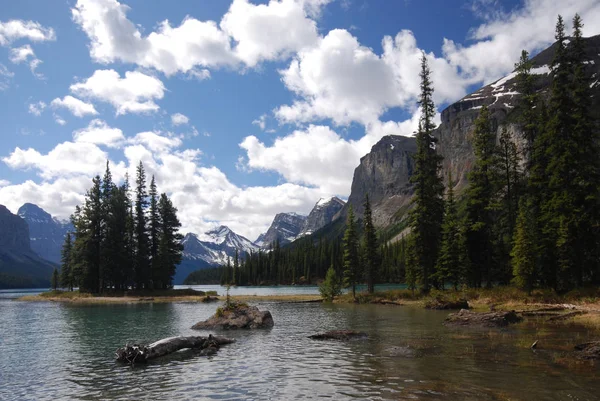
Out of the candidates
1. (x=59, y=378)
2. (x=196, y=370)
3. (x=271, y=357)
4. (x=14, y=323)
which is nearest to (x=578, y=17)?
(x=271, y=357)

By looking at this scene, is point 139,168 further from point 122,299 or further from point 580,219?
point 580,219

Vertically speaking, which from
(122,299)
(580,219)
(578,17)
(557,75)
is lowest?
(122,299)

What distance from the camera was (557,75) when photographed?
4297 cm

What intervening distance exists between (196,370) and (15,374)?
7.14m

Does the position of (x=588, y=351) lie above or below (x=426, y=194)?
below

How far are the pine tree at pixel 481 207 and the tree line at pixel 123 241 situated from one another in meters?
56.9

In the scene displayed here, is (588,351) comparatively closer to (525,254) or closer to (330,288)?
(525,254)

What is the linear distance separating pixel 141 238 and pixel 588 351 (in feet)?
256

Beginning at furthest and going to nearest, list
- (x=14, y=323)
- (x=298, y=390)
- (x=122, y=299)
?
1. (x=122, y=299)
2. (x=14, y=323)
3. (x=298, y=390)

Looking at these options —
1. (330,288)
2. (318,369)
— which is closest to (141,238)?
(330,288)

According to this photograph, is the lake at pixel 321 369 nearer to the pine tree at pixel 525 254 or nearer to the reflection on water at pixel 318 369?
the reflection on water at pixel 318 369

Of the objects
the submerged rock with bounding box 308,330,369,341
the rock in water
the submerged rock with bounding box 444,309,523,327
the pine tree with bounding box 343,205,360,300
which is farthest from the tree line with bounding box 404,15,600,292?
the rock in water

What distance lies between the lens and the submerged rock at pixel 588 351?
15.7 m

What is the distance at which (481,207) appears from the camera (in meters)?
51.7
